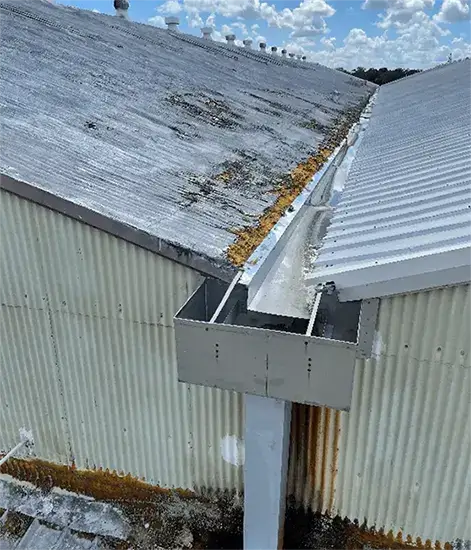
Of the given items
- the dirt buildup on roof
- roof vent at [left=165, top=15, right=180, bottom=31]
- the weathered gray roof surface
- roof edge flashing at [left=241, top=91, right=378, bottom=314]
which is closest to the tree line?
roof vent at [left=165, top=15, right=180, bottom=31]

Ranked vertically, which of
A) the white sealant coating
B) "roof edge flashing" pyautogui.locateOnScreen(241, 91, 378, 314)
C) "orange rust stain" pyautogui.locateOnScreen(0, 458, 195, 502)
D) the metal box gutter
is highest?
"roof edge flashing" pyautogui.locateOnScreen(241, 91, 378, 314)

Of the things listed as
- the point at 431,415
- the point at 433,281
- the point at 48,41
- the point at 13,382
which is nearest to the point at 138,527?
the point at 13,382

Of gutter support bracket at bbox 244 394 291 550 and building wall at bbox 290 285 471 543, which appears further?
gutter support bracket at bbox 244 394 291 550

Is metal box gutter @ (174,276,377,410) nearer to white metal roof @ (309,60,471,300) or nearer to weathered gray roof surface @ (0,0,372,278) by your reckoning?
white metal roof @ (309,60,471,300)

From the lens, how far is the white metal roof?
3381 mm

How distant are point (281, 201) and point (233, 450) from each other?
296cm

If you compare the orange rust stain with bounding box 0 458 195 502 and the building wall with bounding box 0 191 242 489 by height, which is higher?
the building wall with bounding box 0 191 242 489

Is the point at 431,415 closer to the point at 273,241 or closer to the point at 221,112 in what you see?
the point at 273,241

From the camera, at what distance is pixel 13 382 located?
18.9 feet

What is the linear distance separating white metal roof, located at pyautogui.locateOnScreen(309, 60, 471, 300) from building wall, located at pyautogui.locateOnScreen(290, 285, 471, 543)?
0.29 m

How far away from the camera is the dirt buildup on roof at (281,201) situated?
174 inches

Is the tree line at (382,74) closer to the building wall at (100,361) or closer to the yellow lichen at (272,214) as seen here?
the yellow lichen at (272,214)

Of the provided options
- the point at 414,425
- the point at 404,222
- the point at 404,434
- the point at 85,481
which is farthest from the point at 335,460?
the point at 85,481

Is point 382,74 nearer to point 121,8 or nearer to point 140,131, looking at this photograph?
point 121,8
